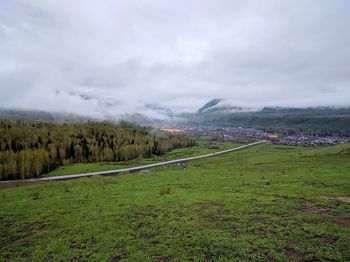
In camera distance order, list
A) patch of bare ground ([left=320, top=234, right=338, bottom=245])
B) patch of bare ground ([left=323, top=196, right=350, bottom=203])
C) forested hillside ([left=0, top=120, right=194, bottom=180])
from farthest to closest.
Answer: forested hillside ([left=0, top=120, right=194, bottom=180]), patch of bare ground ([left=323, top=196, right=350, bottom=203]), patch of bare ground ([left=320, top=234, right=338, bottom=245])

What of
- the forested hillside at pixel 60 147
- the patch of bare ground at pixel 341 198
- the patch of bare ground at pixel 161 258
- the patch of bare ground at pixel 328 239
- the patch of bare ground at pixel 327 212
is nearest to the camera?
the patch of bare ground at pixel 161 258

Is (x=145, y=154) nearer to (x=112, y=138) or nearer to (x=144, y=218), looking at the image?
(x=112, y=138)

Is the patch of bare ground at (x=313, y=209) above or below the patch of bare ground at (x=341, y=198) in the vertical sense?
above

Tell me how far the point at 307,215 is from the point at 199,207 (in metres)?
7.25

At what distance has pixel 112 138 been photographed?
406 feet

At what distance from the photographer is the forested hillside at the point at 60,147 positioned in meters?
73.9

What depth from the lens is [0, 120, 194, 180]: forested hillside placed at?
73938mm

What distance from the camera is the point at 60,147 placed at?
97.6 meters

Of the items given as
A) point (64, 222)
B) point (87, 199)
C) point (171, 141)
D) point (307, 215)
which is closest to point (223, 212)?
point (307, 215)

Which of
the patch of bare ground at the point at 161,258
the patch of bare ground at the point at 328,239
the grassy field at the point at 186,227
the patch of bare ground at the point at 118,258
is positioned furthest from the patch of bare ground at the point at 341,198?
the patch of bare ground at the point at 118,258

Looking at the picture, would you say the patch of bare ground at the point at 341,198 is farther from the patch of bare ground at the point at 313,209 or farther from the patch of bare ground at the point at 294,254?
the patch of bare ground at the point at 294,254

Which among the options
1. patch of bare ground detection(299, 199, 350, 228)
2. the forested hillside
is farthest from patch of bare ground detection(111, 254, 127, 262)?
the forested hillside

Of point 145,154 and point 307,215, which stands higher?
point 307,215

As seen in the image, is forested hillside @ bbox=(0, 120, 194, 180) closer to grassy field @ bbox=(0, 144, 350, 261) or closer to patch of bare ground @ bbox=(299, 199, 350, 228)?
grassy field @ bbox=(0, 144, 350, 261)
